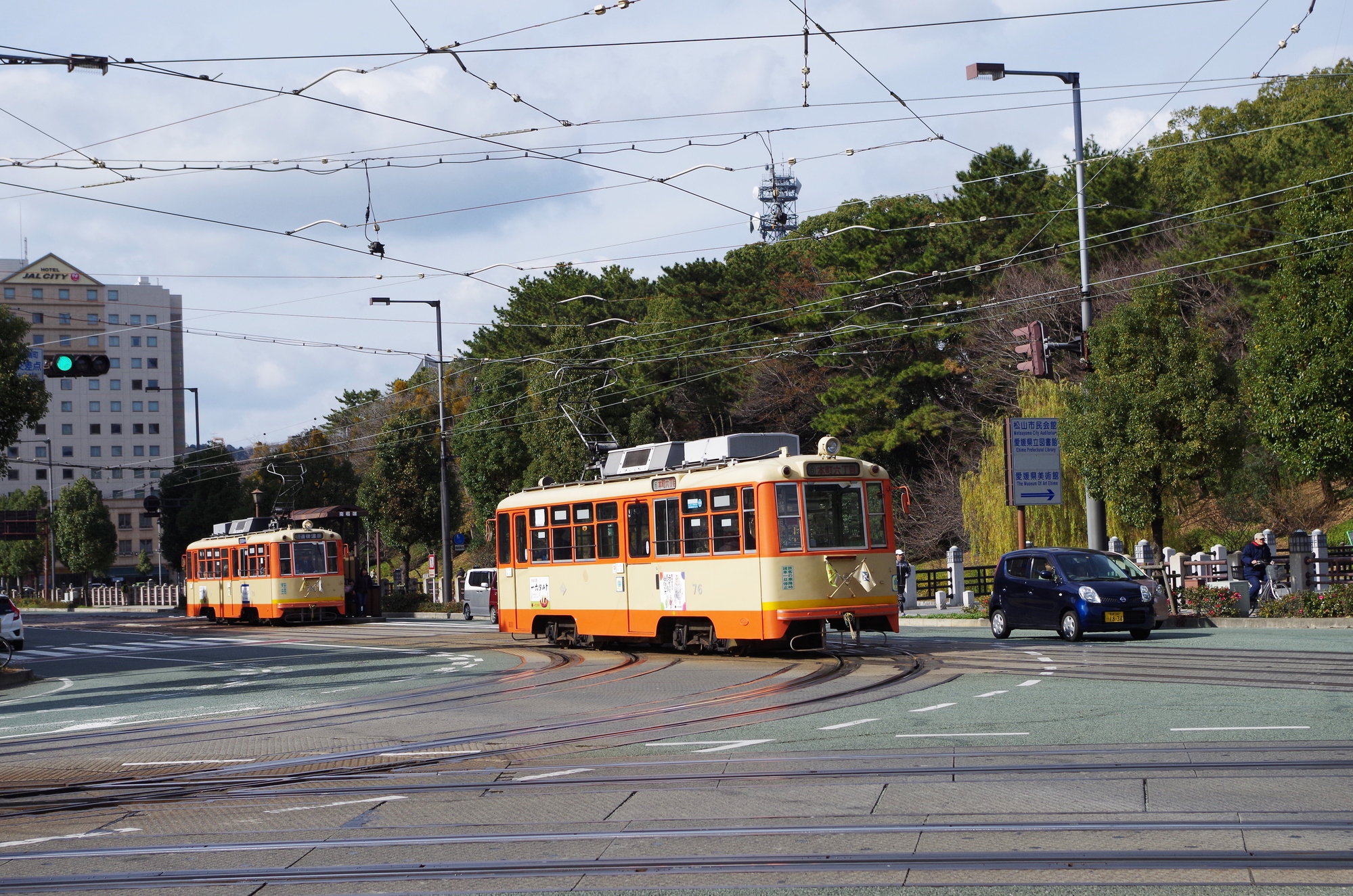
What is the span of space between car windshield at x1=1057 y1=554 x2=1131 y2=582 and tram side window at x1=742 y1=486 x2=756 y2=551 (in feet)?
18.8

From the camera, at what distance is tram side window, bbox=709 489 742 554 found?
2012cm

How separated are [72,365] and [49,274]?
105072 millimetres

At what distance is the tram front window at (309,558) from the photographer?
135ft

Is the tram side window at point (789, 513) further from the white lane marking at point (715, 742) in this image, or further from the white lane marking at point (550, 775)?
the white lane marking at point (550, 775)

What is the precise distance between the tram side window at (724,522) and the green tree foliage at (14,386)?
1568cm

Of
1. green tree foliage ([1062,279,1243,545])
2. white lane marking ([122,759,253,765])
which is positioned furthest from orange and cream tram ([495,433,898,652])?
green tree foliage ([1062,279,1243,545])

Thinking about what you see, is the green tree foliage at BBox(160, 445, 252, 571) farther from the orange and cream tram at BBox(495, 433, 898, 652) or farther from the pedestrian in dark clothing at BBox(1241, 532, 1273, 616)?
the pedestrian in dark clothing at BBox(1241, 532, 1273, 616)

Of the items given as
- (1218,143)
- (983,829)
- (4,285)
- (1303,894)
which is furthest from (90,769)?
(4,285)

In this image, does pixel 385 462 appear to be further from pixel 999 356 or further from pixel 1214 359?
pixel 1214 359

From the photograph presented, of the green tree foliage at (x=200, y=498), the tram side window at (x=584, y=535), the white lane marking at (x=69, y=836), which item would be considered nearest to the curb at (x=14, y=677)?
the tram side window at (x=584, y=535)

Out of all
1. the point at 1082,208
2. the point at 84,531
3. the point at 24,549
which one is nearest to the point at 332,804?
the point at 1082,208

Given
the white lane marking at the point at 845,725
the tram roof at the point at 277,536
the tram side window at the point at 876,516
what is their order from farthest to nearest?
the tram roof at the point at 277,536, the tram side window at the point at 876,516, the white lane marking at the point at 845,725

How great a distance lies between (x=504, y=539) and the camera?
26.4 meters

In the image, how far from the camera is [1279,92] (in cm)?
5228
